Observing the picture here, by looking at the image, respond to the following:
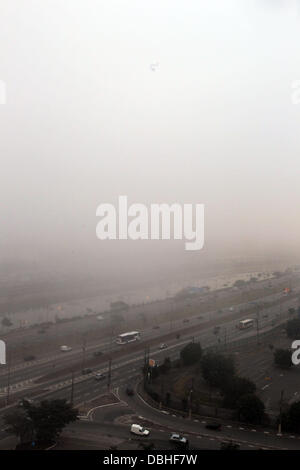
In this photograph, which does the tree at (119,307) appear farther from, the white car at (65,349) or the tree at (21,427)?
the tree at (21,427)

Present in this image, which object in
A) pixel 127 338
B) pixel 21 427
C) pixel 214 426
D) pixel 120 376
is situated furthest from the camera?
pixel 127 338

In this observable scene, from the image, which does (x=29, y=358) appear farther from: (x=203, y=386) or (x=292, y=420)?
(x=292, y=420)

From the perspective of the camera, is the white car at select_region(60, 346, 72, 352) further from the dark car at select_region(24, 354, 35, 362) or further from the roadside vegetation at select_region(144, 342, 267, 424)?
the roadside vegetation at select_region(144, 342, 267, 424)

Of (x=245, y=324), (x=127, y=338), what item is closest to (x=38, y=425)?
(x=127, y=338)

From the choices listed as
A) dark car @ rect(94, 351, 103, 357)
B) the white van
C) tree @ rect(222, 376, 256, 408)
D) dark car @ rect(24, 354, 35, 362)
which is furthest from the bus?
the white van

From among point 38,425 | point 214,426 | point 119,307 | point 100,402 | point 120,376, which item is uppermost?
point 38,425

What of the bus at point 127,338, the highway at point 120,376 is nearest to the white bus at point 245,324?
the highway at point 120,376
